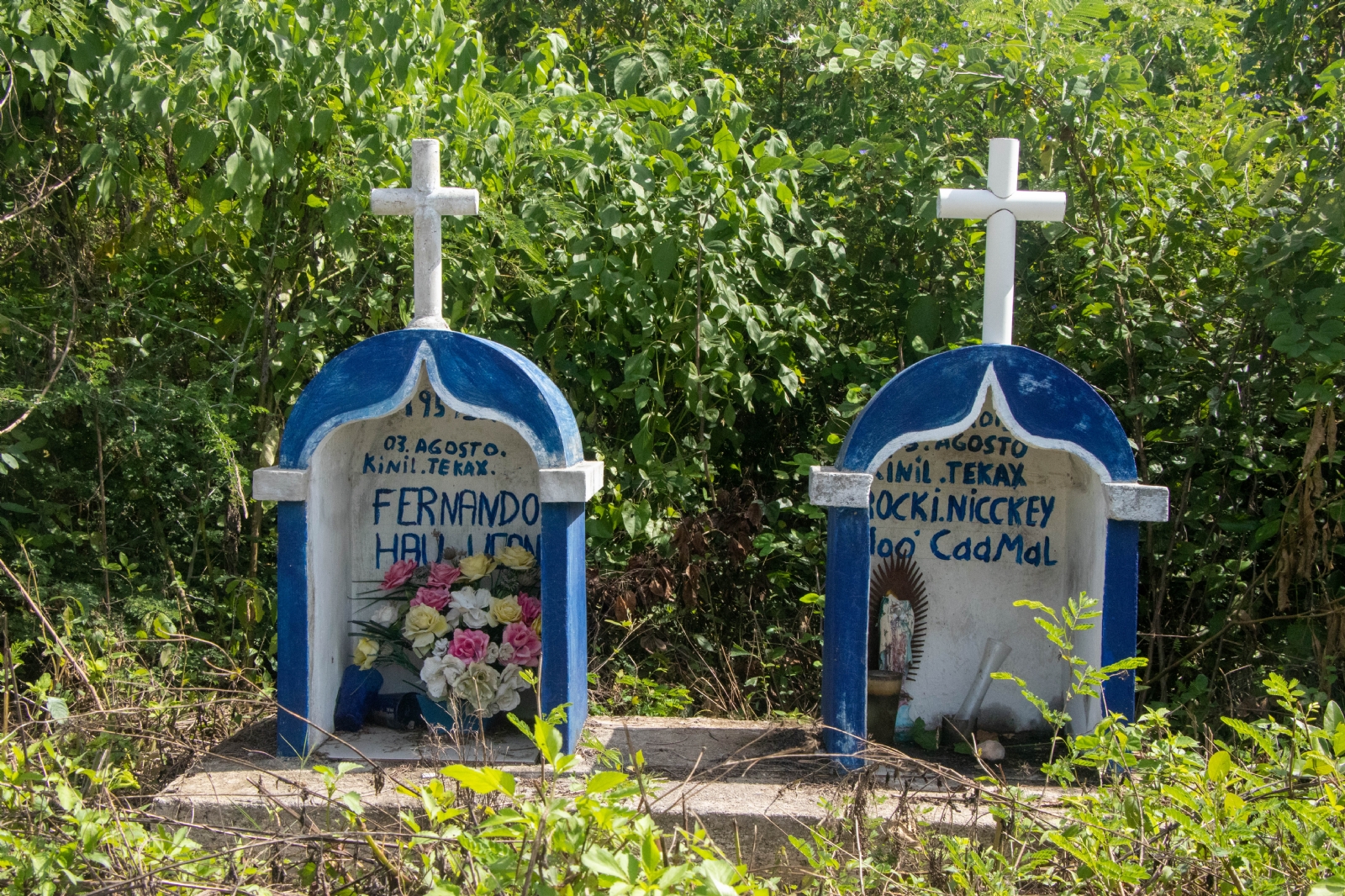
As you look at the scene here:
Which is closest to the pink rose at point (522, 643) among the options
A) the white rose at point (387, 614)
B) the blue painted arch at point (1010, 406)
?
the white rose at point (387, 614)

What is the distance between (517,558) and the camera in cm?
411

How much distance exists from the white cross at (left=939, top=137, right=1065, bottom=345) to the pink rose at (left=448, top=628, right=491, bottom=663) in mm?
1983

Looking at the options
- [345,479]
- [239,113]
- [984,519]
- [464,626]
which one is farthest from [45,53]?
[984,519]

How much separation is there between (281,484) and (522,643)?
3.20ft

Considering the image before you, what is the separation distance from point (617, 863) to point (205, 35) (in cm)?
327

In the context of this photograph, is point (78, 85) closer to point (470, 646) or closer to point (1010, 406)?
point (470, 646)

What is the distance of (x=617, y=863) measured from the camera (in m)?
1.93

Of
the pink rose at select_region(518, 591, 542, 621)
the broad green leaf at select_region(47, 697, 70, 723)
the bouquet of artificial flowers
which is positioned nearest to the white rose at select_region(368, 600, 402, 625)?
the bouquet of artificial flowers

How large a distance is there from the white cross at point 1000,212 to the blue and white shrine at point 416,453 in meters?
1.41

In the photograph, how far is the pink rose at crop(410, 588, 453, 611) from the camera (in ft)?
13.4

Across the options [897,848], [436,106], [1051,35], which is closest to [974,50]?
[1051,35]

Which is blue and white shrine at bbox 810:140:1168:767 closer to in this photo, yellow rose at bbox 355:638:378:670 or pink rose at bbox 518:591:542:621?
pink rose at bbox 518:591:542:621

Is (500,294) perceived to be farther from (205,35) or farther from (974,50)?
(974,50)

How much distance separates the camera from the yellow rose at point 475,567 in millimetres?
4109
